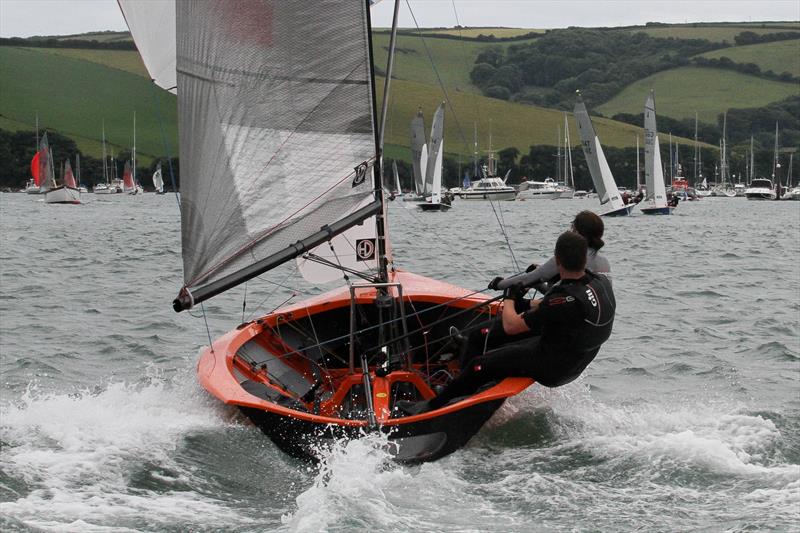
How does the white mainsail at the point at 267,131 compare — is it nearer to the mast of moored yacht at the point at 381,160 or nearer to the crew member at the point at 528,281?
the mast of moored yacht at the point at 381,160

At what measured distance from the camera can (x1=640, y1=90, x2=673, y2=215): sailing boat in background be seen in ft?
149

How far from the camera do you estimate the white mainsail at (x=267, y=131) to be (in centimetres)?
752

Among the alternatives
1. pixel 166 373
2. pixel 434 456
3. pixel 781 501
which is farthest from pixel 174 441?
pixel 781 501

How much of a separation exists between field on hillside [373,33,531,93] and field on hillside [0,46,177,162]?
2485 cm

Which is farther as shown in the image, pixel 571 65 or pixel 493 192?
pixel 571 65

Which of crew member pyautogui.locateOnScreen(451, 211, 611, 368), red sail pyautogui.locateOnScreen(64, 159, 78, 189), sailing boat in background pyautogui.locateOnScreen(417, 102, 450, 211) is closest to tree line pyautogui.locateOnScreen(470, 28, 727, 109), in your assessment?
red sail pyautogui.locateOnScreen(64, 159, 78, 189)

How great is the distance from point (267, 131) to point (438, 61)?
359 feet

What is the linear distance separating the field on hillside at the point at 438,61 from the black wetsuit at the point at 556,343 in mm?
100358

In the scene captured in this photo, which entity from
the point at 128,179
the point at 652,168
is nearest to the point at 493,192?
the point at 652,168

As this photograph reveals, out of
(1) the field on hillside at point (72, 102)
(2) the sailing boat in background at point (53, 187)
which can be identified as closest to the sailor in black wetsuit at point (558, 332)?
(2) the sailing boat in background at point (53, 187)

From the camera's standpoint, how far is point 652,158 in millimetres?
45500

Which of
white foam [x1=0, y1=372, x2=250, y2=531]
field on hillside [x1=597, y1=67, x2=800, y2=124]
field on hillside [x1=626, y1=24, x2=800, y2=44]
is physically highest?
field on hillside [x1=626, y1=24, x2=800, y2=44]

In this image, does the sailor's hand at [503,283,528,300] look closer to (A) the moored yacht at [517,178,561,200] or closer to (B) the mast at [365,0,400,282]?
(B) the mast at [365,0,400,282]

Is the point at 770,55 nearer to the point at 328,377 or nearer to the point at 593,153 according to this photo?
the point at 593,153
